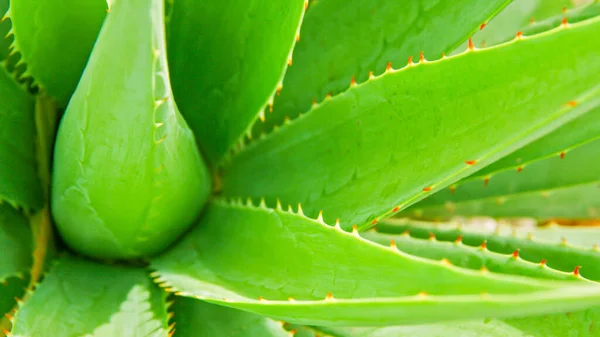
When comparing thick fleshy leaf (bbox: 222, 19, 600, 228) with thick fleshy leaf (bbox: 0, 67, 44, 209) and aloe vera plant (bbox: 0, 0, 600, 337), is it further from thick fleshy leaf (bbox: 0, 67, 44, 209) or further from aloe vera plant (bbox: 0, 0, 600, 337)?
thick fleshy leaf (bbox: 0, 67, 44, 209)

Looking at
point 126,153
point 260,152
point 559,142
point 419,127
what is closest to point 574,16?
point 559,142

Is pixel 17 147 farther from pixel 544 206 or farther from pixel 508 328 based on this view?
pixel 544 206

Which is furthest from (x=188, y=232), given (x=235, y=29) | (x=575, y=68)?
A: (x=575, y=68)

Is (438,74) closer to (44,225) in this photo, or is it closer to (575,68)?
(575,68)

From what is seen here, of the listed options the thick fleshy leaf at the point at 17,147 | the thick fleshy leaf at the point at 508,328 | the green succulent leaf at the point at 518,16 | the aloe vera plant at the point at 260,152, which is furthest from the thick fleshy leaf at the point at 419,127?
the green succulent leaf at the point at 518,16

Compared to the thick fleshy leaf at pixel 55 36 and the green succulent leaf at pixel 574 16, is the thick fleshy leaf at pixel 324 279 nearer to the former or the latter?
the thick fleshy leaf at pixel 55 36
